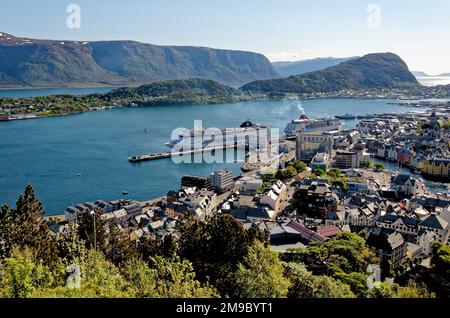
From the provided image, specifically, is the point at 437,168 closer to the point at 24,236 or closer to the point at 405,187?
the point at 405,187

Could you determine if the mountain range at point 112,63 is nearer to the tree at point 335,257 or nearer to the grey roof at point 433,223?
the grey roof at point 433,223

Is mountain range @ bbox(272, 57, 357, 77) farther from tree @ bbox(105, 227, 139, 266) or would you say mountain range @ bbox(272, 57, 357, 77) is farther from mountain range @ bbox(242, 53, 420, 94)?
tree @ bbox(105, 227, 139, 266)

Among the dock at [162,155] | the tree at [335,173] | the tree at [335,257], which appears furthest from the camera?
the dock at [162,155]

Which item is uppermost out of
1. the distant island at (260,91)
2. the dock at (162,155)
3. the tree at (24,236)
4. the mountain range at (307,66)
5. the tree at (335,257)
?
the mountain range at (307,66)

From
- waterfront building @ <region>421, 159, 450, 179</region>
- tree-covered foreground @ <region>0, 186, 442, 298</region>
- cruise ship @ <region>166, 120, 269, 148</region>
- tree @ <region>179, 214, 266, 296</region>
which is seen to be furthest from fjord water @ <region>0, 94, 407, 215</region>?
waterfront building @ <region>421, 159, 450, 179</region>

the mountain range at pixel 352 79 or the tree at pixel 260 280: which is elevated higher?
the mountain range at pixel 352 79

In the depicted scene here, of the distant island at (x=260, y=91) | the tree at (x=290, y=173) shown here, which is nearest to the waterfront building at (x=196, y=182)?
the tree at (x=290, y=173)

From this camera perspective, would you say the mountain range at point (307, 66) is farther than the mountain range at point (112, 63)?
Yes

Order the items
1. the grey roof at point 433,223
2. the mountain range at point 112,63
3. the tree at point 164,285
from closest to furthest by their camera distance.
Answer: the tree at point 164,285 < the grey roof at point 433,223 < the mountain range at point 112,63
